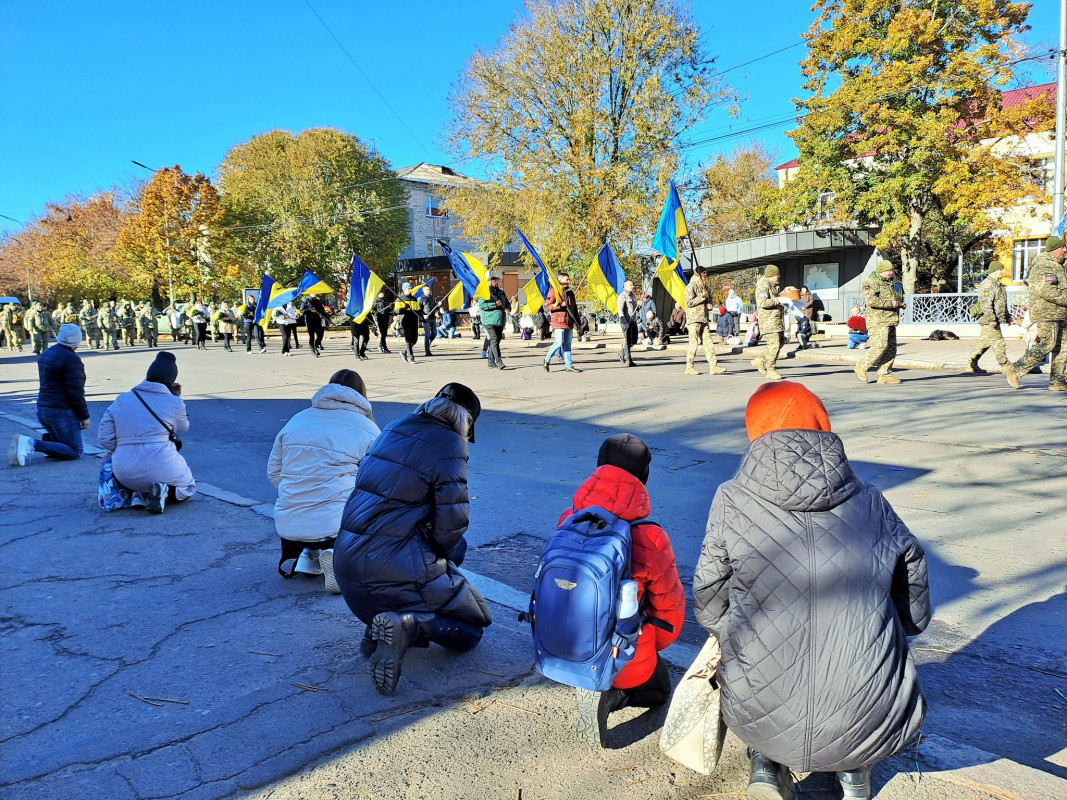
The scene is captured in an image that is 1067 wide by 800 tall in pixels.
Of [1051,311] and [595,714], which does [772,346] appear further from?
[595,714]

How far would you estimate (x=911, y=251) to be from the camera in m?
32.3

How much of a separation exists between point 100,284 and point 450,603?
5752 centimetres

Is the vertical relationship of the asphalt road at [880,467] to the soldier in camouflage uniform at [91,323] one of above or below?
below

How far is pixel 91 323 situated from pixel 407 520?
35.2 meters

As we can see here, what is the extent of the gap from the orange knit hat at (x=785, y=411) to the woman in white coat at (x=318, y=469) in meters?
2.71

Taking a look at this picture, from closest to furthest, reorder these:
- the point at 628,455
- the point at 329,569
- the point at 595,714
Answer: the point at 595,714
the point at 628,455
the point at 329,569

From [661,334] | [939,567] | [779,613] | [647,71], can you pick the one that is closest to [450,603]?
[779,613]

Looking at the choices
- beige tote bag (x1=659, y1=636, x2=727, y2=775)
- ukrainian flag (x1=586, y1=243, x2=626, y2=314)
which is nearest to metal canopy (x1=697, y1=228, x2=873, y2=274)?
ukrainian flag (x1=586, y1=243, x2=626, y2=314)

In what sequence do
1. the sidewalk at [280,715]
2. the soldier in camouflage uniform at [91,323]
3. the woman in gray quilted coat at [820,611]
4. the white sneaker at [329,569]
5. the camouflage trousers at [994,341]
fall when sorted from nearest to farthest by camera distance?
the woman in gray quilted coat at [820,611] → the sidewalk at [280,715] → the white sneaker at [329,569] → the camouflage trousers at [994,341] → the soldier in camouflage uniform at [91,323]

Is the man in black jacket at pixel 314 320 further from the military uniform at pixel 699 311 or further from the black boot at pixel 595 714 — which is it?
the black boot at pixel 595 714

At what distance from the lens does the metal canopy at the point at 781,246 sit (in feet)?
117

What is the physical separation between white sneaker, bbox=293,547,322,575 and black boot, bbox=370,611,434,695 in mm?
1463

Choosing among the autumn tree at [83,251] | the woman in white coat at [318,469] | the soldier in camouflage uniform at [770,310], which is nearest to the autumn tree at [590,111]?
the soldier in camouflage uniform at [770,310]

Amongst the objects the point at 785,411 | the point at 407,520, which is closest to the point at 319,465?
the point at 407,520
